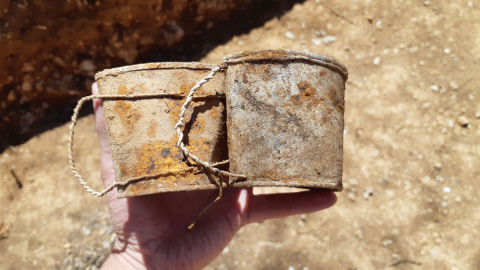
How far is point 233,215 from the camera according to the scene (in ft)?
8.25

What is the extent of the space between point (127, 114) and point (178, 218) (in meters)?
0.89

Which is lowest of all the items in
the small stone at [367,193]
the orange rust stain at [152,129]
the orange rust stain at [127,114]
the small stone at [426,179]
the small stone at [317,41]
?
the small stone at [367,193]

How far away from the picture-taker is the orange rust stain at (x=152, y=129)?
1850 millimetres

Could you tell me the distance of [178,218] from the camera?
2.43 meters

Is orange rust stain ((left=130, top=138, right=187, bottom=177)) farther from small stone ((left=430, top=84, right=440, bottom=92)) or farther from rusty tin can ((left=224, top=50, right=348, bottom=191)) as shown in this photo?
small stone ((left=430, top=84, right=440, bottom=92))

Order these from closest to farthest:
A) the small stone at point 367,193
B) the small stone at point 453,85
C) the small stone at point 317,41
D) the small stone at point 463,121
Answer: the small stone at point 367,193, the small stone at point 463,121, the small stone at point 453,85, the small stone at point 317,41

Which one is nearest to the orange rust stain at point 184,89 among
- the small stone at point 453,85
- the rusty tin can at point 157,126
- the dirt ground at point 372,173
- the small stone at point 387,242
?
Result: the rusty tin can at point 157,126

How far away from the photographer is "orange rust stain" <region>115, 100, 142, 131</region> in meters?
1.87

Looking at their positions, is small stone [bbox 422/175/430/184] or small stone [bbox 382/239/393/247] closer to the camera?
small stone [bbox 382/239/393/247]

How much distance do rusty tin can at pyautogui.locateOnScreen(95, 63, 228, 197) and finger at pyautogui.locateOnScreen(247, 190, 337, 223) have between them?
0.76 m

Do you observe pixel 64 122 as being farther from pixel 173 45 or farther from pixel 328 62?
pixel 328 62

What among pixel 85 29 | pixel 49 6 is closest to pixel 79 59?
pixel 85 29

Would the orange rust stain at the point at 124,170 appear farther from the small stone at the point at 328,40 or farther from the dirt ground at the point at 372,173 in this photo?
the small stone at the point at 328,40

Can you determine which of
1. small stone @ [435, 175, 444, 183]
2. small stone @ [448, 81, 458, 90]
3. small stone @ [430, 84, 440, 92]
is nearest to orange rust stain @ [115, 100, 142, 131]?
small stone @ [435, 175, 444, 183]
